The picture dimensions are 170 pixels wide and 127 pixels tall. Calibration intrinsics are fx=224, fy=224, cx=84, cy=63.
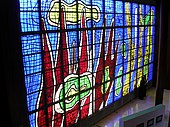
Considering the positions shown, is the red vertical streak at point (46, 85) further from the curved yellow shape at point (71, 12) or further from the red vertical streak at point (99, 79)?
the red vertical streak at point (99, 79)

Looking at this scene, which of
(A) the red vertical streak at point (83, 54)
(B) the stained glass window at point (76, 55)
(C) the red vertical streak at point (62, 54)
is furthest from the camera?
(A) the red vertical streak at point (83, 54)

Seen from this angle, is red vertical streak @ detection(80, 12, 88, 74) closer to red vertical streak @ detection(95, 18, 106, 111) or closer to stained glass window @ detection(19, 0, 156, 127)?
stained glass window @ detection(19, 0, 156, 127)

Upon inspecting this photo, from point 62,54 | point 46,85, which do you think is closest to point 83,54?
point 62,54

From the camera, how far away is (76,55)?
14.5 ft

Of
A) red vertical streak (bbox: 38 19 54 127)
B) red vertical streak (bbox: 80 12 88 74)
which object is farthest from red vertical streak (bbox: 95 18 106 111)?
red vertical streak (bbox: 38 19 54 127)

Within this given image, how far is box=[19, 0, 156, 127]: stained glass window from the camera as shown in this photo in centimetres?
368

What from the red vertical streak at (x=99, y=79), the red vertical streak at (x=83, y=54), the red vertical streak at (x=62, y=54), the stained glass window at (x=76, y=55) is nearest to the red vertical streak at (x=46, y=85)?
the stained glass window at (x=76, y=55)

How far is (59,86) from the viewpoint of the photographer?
4148mm

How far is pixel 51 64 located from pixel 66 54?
39cm

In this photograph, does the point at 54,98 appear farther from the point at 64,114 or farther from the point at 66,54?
the point at 66,54

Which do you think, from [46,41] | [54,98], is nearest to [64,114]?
[54,98]


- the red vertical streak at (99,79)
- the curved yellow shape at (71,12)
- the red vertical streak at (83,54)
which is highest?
the curved yellow shape at (71,12)

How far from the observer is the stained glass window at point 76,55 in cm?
368

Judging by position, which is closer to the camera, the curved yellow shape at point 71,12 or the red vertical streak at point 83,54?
the curved yellow shape at point 71,12
